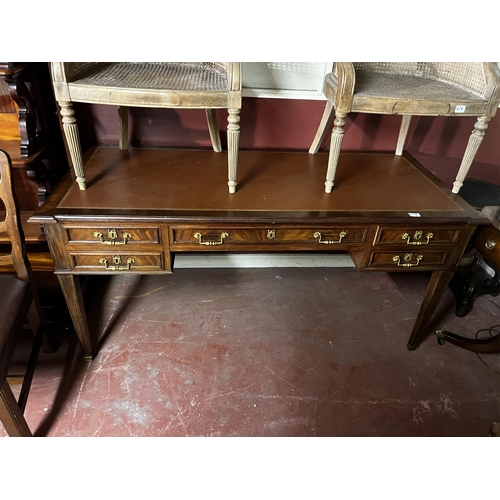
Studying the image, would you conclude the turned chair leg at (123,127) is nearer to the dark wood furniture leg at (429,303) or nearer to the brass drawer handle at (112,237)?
the brass drawer handle at (112,237)

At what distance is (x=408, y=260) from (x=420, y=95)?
0.71m

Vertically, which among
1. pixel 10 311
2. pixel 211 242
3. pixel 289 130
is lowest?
pixel 10 311

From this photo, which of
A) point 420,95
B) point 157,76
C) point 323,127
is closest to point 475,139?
point 420,95

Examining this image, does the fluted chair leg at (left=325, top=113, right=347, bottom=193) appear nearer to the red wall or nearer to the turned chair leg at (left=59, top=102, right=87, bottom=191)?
the red wall

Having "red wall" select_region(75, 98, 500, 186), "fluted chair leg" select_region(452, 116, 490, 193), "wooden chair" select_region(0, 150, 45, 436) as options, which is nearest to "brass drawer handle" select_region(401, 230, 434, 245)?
"fluted chair leg" select_region(452, 116, 490, 193)

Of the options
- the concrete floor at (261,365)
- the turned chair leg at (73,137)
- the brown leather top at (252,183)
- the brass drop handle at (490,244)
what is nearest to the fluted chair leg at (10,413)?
the concrete floor at (261,365)

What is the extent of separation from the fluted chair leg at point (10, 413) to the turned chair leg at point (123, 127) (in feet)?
3.94

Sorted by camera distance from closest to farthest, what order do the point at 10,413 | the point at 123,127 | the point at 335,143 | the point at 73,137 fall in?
the point at 10,413
the point at 73,137
the point at 335,143
the point at 123,127

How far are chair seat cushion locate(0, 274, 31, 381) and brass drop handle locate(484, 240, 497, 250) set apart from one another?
1972 mm

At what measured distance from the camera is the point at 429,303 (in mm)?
1866

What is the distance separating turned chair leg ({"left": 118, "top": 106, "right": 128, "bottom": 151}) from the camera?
1.80 meters

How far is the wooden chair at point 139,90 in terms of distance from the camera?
133cm

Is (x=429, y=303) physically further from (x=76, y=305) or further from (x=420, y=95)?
(x=76, y=305)

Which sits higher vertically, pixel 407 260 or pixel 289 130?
pixel 289 130
